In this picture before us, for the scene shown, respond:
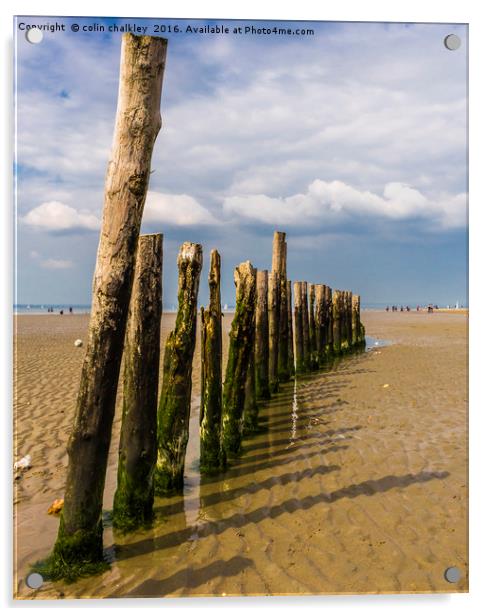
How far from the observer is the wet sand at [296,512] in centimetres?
414

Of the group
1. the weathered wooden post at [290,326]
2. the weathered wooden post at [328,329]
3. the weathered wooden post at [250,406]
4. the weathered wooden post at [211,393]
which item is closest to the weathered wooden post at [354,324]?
the weathered wooden post at [328,329]

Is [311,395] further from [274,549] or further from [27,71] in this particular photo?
[27,71]

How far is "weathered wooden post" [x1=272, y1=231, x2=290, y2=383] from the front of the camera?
11555 mm

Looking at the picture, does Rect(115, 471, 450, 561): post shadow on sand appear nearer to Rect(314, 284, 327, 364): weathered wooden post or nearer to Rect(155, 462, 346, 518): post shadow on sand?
Rect(155, 462, 346, 518): post shadow on sand

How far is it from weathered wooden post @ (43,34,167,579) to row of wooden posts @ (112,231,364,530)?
0.84 m

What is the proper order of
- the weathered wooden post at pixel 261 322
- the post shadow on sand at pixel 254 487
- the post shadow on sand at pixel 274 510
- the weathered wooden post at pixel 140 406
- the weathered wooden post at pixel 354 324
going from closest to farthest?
the post shadow on sand at pixel 274 510, the weathered wooden post at pixel 140 406, the post shadow on sand at pixel 254 487, the weathered wooden post at pixel 261 322, the weathered wooden post at pixel 354 324

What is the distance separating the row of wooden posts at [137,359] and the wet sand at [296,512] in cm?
30

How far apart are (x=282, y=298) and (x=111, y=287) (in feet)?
25.5

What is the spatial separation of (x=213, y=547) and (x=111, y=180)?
3214 mm

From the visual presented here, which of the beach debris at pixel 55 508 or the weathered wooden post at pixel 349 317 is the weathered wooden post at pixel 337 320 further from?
the beach debris at pixel 55 508

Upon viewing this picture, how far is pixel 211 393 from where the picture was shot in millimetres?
6355

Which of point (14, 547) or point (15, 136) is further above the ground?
point (15, 136)
